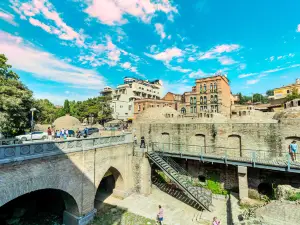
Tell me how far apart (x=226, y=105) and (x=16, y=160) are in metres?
40.5

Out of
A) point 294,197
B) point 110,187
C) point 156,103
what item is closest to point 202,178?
point 294,197

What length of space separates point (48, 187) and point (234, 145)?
16976mm

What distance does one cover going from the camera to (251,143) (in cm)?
1727

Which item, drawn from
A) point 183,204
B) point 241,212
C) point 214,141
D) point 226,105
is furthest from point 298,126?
point 226,105

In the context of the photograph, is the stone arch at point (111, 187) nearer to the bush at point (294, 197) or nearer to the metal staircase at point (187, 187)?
the metal staircase at point (187, 187)

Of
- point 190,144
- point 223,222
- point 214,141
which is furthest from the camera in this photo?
point 190,144

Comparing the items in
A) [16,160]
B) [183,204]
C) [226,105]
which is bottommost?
[183,204]

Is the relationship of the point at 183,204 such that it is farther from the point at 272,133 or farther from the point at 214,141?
the point at 272,133

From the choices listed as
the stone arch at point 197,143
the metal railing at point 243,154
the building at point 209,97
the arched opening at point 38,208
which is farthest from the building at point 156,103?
the arched opening at point 38,208

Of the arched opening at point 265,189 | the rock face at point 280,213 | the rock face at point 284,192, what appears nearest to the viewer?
the rock face at point 280,213

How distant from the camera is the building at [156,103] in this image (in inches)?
1880

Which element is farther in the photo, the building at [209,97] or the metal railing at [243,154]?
the building at [209,97]

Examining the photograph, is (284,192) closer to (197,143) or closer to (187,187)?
(187,187)

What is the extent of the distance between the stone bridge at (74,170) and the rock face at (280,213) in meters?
9.94
